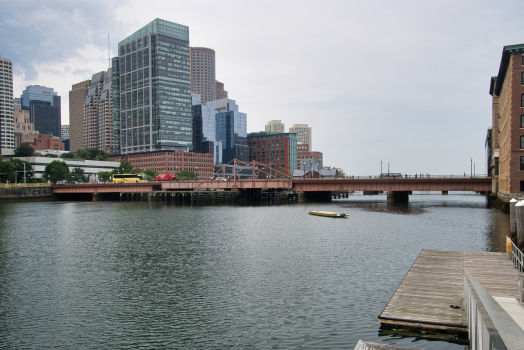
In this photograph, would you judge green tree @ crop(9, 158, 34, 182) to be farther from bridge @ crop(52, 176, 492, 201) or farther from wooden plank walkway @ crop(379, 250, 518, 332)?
wooden plank walkway @ crop(379, 250, 518, 332)

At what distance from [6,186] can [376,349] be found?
171437 millimetres

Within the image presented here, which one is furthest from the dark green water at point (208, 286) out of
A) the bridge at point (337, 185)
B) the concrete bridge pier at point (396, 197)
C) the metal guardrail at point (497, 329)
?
the concrete bridge pier at point (396, 197)

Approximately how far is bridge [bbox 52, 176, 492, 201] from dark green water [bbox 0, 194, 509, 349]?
59.6m

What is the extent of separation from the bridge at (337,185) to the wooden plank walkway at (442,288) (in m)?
88.3

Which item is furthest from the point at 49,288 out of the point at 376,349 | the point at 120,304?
the point at 376,349

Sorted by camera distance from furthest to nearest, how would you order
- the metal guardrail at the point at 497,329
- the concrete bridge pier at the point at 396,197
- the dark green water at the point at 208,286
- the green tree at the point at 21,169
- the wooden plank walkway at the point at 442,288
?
the green tree at the point at 21,169, the concrete bridge pier at the point at 396,197, the dark green water at the point at 208,286, the wooden plank walkway at the point at 442,288, the metal guardrail at the point at 497,329

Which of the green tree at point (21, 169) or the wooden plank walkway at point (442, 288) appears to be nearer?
the wooden plank walkway at point (442, 288)

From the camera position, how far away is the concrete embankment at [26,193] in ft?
493

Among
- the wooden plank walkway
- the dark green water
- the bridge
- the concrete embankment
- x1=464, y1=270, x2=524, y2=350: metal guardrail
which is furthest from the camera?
the concrete embankment

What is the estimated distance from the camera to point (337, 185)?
126188 millimetres

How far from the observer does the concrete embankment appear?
15012 centimetres

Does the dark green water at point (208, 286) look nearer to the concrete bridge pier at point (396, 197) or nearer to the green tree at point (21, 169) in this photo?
the concrete bridge pier at point (396, 197)

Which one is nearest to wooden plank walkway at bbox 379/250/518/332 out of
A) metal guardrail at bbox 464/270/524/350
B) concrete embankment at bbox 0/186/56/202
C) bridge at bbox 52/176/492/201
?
metal guardrail at bbox 464/270/524/350

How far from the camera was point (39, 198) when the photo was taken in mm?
160125
